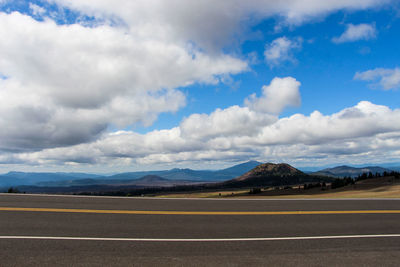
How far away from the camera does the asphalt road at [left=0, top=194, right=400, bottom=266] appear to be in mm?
7531

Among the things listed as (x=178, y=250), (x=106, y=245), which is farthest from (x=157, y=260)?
(x=106, y=245)

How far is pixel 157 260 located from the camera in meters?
7.34

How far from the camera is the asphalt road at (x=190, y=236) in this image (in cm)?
753

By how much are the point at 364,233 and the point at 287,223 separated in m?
2.97

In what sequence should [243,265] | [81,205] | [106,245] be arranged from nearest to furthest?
[243,265], [106,245], [81,205]

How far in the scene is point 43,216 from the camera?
11.6 m

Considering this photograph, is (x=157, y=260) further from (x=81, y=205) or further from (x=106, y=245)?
(x=81, y=205)

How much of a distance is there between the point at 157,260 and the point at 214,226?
4053 millimetres

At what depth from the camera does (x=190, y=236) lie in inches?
376

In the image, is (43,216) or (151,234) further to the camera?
(43,216)

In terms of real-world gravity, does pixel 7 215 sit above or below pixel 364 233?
above

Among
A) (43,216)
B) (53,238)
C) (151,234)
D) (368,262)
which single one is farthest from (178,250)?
(43,216)

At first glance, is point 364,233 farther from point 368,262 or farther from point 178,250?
point 178,250

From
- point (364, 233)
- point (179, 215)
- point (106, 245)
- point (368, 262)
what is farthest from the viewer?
point (179, 215)
